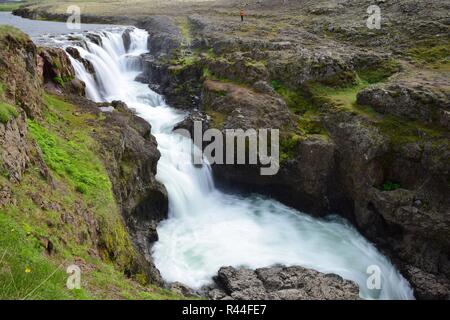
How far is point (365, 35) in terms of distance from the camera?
111 feet

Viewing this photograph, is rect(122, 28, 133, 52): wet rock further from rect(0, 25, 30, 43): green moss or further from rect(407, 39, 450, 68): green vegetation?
rect(407, 39, 450, 68): green vegetation

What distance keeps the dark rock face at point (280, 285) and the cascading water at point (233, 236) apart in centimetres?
115

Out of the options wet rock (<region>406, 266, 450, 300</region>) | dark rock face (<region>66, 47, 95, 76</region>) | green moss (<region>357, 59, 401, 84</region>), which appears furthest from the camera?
dark rock face (<region>66, 47, 95, 76</region>)

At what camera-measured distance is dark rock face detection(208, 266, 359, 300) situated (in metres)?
15.1

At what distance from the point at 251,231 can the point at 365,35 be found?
2247cm

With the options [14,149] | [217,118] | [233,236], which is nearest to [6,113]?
[14,149]

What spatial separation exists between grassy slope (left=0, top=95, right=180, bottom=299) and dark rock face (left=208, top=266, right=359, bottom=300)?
4635 millimetres

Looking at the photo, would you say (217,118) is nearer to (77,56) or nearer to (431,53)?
(77,56)

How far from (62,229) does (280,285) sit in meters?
9.16

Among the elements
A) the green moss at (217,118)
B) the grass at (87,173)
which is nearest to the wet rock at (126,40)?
the green moss at (217,118)

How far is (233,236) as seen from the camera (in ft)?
66.4

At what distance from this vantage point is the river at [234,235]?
18062 mm

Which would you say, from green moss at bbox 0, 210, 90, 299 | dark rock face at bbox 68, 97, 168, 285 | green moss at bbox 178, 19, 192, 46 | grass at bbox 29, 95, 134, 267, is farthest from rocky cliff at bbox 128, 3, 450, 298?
green moss at bbox 0, 210, 90, 299
